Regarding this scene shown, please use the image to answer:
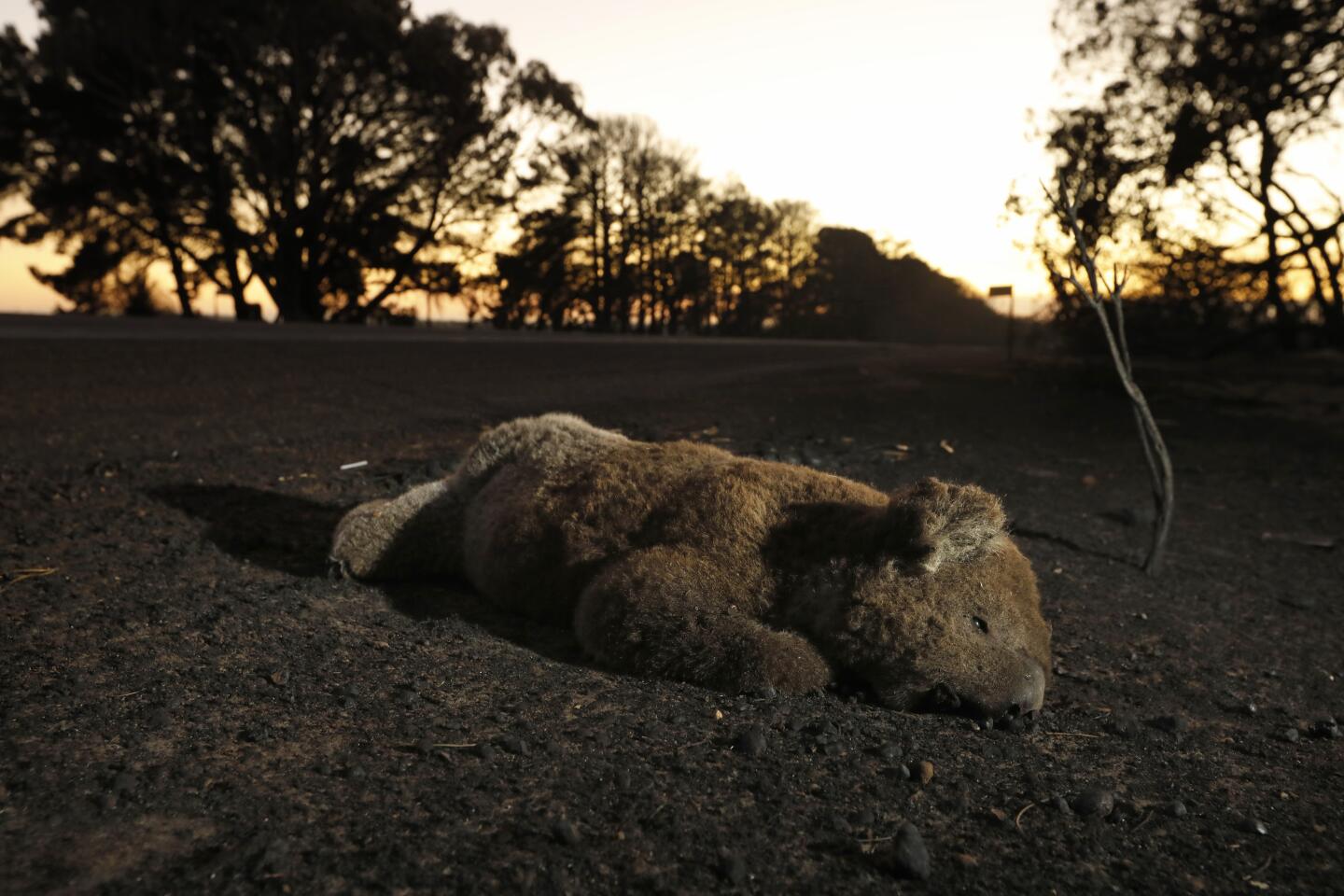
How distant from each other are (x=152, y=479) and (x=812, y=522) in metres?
5.06

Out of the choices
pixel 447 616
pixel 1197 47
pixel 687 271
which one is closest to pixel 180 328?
pixel 447 616

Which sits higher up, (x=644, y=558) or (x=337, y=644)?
(x=644, y=558)

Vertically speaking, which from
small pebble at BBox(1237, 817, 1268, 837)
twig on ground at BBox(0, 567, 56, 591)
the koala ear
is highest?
the koala ear

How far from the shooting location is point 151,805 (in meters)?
2.49

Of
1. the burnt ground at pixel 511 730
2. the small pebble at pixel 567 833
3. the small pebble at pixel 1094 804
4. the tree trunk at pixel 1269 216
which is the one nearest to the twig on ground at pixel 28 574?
the burnt ground at pixel 511 730

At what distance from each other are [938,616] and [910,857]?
3.41 feet

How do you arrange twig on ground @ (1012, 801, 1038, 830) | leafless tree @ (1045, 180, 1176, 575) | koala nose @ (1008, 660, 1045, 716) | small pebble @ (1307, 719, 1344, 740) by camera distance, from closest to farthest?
twig on ground @ (1012, 801, 1038, 830) → koala nose @ (1008, 660, 1045, 716) → small pebble @ (1307, 719, 1344, 740) → leafless tree @ (1045, 180, 1176, 575)

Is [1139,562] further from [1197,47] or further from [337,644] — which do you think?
[1197,47]

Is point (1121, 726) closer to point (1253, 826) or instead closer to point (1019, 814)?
point (1253, 826)

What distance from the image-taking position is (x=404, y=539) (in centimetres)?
469

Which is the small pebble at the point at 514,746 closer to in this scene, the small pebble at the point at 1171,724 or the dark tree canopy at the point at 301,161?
the small pebble at the point at 1171,724

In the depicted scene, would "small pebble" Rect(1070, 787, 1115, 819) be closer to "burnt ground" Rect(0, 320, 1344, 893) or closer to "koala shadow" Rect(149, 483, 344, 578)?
"burnt ground" Rect(0, 320, 1344, 893)

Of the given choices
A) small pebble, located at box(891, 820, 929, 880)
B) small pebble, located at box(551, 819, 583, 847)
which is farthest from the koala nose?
small pebble, located at box(551, 819, 583, 847)

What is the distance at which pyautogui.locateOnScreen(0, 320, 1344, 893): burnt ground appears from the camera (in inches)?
94.7
